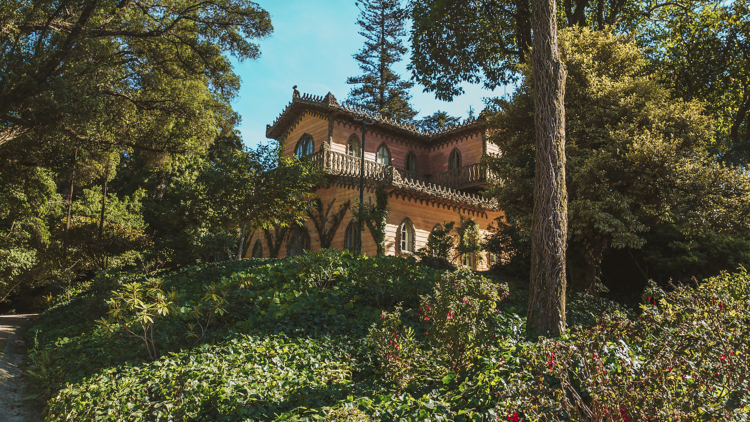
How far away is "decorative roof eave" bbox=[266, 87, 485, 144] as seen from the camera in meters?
23.4

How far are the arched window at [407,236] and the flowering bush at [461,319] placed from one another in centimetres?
1390

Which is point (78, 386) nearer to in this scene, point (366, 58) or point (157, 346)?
point (157, 346)

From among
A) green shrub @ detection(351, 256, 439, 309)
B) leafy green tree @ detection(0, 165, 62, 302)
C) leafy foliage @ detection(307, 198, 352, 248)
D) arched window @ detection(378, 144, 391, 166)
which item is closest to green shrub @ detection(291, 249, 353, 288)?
green shrub @ detection(351, 256, 439, 309)

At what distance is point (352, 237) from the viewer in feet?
69.7

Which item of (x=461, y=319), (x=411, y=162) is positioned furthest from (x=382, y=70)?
(x=461, y=319)

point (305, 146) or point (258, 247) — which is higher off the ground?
point (305, 146)

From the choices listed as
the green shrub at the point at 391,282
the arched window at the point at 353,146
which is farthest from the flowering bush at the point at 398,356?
the arched window at the point at 353,146

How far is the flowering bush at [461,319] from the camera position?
6301 mm

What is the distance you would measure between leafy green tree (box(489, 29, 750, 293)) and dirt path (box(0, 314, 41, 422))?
39.7ft

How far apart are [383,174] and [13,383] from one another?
1539 centimetres

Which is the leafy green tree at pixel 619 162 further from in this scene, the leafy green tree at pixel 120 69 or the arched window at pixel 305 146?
the arched window at pixel 305 146

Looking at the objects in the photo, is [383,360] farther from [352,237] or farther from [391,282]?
[352,237]

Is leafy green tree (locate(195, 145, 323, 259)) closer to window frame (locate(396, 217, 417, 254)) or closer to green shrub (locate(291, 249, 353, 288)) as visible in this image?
green shrub (locate(291, 249, 353, 288))

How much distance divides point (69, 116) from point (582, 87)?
1409 cm
